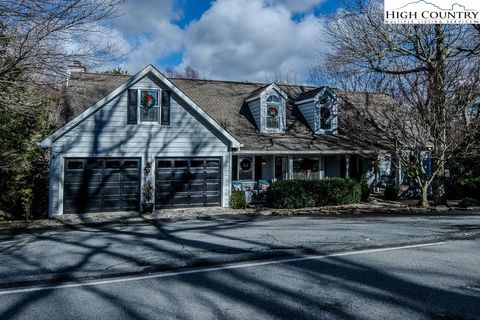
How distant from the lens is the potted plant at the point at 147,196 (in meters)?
16.6

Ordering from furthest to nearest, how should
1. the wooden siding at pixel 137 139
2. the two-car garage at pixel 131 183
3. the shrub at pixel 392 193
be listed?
the shrub at pixel 392 193
the two-car garage at pixel 131 183
the wooden siding at pixel 137 139

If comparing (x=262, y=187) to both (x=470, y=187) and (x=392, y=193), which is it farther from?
(x=470, y=187)

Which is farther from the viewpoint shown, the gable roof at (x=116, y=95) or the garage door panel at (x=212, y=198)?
the garage door panel at (x=212, y=198)

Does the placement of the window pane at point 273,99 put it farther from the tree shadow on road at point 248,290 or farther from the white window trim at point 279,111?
the tree shadow on road at point 248,290

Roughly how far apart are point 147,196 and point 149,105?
12.4 ft

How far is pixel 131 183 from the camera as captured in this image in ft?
55.9

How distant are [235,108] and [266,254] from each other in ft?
50.4

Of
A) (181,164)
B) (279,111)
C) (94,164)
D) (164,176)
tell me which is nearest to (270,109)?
(279,111)

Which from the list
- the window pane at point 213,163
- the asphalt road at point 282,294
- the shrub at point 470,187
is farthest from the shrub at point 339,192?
the asphalt road at point 282,294

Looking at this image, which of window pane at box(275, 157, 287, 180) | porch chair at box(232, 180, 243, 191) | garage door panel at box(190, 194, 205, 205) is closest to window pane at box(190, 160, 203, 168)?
garage door panel at box(190, 194, 205, 205)

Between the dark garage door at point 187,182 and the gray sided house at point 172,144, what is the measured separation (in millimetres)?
43

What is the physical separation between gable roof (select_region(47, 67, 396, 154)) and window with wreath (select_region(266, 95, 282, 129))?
1.97 feet

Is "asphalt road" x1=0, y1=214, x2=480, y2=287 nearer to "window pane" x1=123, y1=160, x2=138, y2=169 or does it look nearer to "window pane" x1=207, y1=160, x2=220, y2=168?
"window pane" x1=123, y1=160, x2=138, y2=169

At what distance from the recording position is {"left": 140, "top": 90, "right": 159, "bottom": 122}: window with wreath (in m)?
17.2
